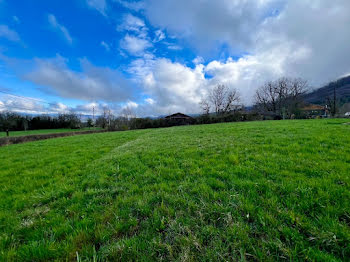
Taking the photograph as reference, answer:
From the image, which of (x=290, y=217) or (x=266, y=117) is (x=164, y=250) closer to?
(x=290, y=217)

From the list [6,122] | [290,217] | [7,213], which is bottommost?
[7,213]

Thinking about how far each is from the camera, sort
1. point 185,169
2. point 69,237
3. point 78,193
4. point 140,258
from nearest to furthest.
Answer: point 140,258 < point 69,237 < point 78,193 < point 185,169

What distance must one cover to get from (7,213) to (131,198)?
2.33m

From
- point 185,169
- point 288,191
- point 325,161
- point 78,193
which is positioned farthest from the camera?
point 185,169

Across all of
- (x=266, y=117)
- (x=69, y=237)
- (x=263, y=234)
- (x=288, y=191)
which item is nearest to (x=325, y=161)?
(x=288, y=191)

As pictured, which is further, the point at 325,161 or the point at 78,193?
the point at 325,161

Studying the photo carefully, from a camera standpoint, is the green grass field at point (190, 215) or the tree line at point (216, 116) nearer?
the green grass field at point (190, 215)

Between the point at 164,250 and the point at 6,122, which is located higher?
the point at 6,122

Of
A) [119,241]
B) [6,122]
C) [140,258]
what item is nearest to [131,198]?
[119,241]

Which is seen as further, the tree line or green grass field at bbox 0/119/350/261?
the tree line

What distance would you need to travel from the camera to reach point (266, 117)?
36000 millimetres

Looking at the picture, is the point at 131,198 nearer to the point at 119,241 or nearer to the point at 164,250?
the point at 119,241

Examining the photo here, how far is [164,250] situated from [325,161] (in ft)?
15.3

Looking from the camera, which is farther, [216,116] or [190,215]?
[216,116]
